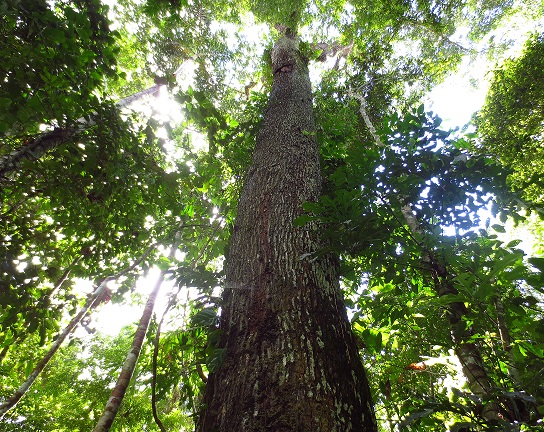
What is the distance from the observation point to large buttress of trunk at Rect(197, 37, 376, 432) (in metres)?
1.13

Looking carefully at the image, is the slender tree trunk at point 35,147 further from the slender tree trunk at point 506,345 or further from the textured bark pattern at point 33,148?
the slender tree trunk at point 506,345

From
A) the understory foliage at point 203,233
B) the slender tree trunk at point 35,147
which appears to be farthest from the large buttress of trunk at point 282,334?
the slender tree trunk at point 35,147

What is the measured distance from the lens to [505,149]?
7512 mm

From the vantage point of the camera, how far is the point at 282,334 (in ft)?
4.53

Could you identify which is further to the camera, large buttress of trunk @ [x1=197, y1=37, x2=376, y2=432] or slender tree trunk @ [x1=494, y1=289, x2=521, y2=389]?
slender tree trunk @ [x1=494, y1=289, x2=521, y2=389]

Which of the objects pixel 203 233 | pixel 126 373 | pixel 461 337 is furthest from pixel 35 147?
pixel 461 337

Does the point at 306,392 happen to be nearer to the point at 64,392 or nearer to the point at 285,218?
the point at 285,218

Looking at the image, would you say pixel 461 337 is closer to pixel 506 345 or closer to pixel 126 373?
pixel 506 345

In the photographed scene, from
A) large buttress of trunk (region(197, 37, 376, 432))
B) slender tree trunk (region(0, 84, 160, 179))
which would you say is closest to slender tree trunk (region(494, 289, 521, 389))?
large buttress of trunk (region(197, 37, 376, 432))

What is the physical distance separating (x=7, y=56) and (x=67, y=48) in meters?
0.41

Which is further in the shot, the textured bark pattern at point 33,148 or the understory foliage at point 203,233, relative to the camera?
the textured bark pattern at point 33,148

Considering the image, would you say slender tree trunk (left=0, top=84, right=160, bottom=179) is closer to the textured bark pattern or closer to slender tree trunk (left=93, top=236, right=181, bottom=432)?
the textured bark pattern

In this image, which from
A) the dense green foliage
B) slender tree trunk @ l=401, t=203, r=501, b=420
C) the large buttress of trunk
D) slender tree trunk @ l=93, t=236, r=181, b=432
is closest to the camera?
the large buttress of trunk

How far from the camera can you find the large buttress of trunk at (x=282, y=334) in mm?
1128
